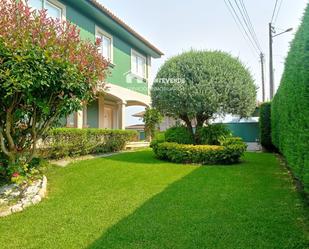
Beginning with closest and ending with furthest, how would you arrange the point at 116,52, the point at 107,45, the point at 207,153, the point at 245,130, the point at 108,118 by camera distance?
the point at 207,153, the point at 107,45, the point at 116,52, the point at 108,118, the point at 245,130

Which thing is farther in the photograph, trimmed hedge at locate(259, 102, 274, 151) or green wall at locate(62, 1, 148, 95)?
trimmed hedge at locate(259, 102, 274, 151)

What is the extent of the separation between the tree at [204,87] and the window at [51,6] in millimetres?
4851

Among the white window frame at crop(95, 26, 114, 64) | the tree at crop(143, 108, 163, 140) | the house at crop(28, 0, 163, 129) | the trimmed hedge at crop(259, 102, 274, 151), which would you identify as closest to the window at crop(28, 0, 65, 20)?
the house at crop(28, 0, 163, 129)

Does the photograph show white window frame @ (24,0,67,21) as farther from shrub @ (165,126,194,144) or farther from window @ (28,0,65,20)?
shrub @ (165,126,194,144)

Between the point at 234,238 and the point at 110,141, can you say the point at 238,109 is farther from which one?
the point at 234,238

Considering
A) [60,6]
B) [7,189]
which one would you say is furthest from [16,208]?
[60,6]

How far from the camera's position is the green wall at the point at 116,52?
12315 mm

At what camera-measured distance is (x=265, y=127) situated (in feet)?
47.5

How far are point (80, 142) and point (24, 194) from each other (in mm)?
5479

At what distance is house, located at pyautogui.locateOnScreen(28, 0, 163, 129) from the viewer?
11930mm

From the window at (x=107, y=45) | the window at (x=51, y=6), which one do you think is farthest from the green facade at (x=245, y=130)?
the window at (x=51, y=6)

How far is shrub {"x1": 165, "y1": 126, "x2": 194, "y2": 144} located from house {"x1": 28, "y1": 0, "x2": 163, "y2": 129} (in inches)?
121

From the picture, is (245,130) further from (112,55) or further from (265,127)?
(112,55)

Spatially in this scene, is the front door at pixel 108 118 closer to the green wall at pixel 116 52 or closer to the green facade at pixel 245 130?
the green wall at pixel 116 52
